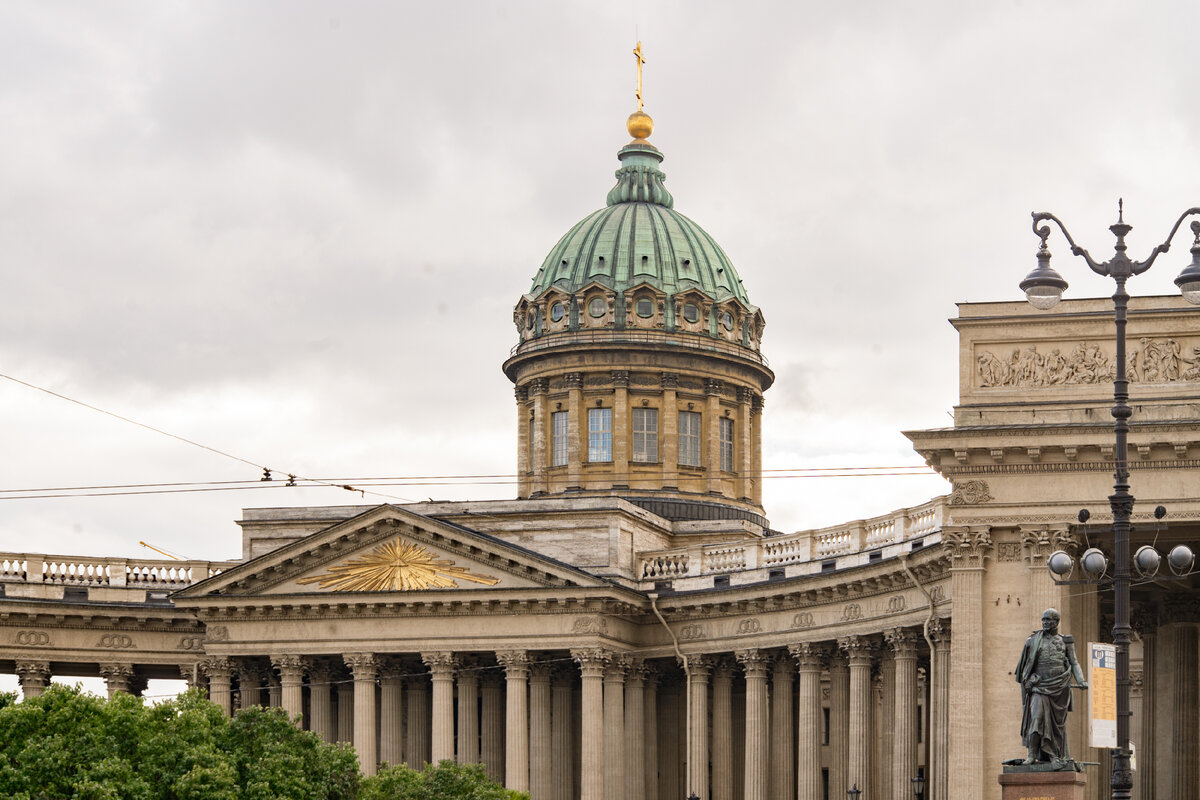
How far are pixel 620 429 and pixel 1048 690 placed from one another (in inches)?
2193

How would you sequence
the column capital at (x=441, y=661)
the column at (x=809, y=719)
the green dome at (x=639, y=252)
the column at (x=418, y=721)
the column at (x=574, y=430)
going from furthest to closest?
the green dome at (x=639, y=252) → the column at (x=574, y=430) → the column at (x=418, y=721) → the column capital at (x=441, y=661) → the column at (x=809, y=719)

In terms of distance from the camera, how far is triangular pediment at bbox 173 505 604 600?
78625 mm

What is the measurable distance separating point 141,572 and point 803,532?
2674cm

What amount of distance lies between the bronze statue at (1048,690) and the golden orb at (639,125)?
68.3 metres

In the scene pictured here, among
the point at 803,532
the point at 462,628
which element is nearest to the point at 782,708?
the point at 803,532

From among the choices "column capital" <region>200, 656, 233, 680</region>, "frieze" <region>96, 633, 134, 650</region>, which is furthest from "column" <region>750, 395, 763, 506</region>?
"frieze" <region>96, 633, 134, 650</region>

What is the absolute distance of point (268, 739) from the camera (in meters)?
63.2

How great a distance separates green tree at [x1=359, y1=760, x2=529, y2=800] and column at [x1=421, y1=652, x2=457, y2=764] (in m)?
11.2

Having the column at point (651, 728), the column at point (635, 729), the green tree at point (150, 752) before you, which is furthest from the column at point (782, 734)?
the green tree at point (150, 752)

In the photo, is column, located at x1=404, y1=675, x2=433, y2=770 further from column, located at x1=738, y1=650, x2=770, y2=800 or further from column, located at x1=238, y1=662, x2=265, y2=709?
column, located at x1=738, y1=650, x2=770, y2=800

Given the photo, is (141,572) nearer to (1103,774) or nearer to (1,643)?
(1,643)

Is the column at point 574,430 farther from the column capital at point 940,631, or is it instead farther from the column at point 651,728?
the column capital at point 940,631

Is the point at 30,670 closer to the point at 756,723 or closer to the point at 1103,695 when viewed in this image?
the point at 756,723

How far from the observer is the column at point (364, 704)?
8050 centimetres
